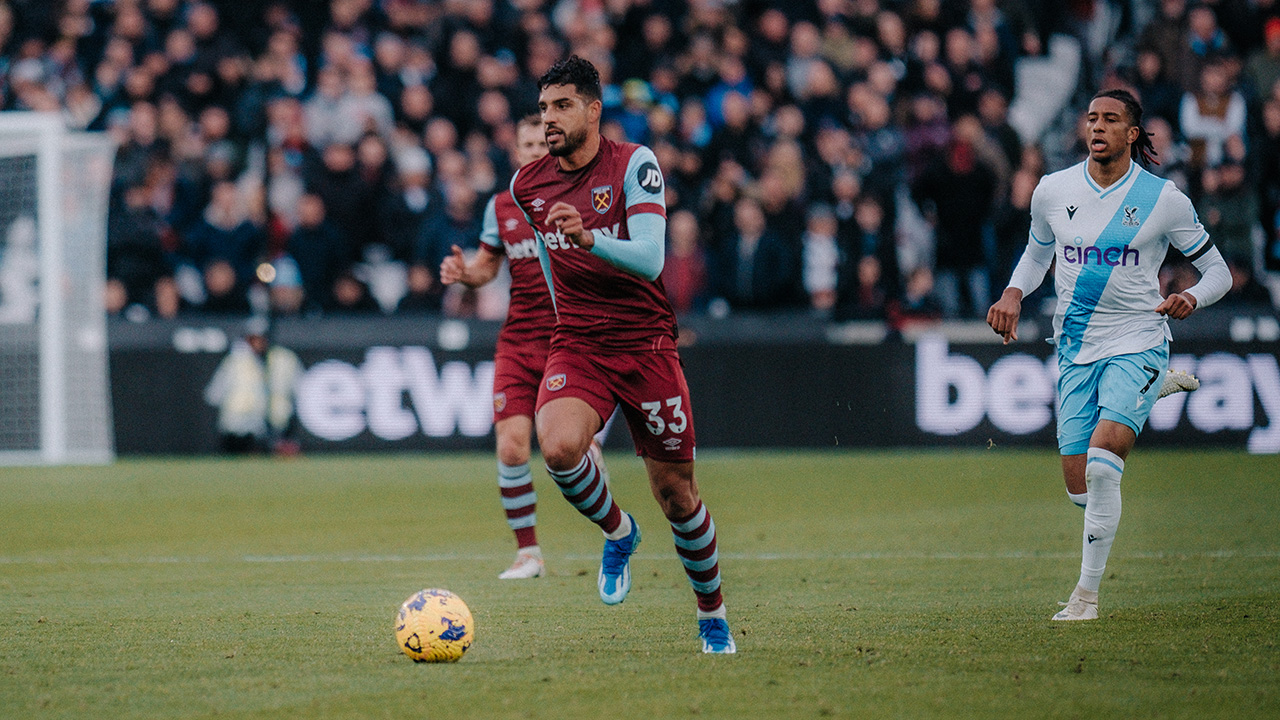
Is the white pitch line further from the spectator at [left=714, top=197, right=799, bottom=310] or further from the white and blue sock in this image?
the spectator at [left=714, top=197, right=799, bottom=310]

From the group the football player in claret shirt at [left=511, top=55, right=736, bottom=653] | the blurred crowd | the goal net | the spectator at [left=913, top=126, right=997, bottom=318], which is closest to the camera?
the football player in claret shirt at [left=511, top=55, right=736, bottom=653]

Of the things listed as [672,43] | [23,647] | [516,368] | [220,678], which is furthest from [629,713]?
[672,43]

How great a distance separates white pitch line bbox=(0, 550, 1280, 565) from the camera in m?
9.05

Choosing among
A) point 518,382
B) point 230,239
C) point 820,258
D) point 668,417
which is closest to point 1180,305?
point 668,417

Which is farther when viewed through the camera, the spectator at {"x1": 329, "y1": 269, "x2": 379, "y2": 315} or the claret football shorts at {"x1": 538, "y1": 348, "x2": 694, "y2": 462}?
the spectator at {"x1": 329, "y1": 269, "x2": 379, "y2": 315}

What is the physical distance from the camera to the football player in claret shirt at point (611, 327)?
6137 millimetres

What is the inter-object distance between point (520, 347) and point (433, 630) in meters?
3.41

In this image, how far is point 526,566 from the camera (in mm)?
8609

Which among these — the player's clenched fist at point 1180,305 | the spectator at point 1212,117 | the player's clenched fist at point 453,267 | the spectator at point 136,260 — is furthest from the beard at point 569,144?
the spectator at point 136,260

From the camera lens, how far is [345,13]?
63.8ft

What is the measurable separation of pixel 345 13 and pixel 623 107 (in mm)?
4482

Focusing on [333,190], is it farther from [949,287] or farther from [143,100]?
[949,287]

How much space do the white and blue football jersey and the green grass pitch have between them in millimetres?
1253

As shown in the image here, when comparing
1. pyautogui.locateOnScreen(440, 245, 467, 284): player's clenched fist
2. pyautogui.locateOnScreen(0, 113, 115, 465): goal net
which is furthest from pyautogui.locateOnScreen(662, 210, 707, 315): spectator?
pyautogui.locateOnScreen(440, 245, 467, 284): player's clenched fist
